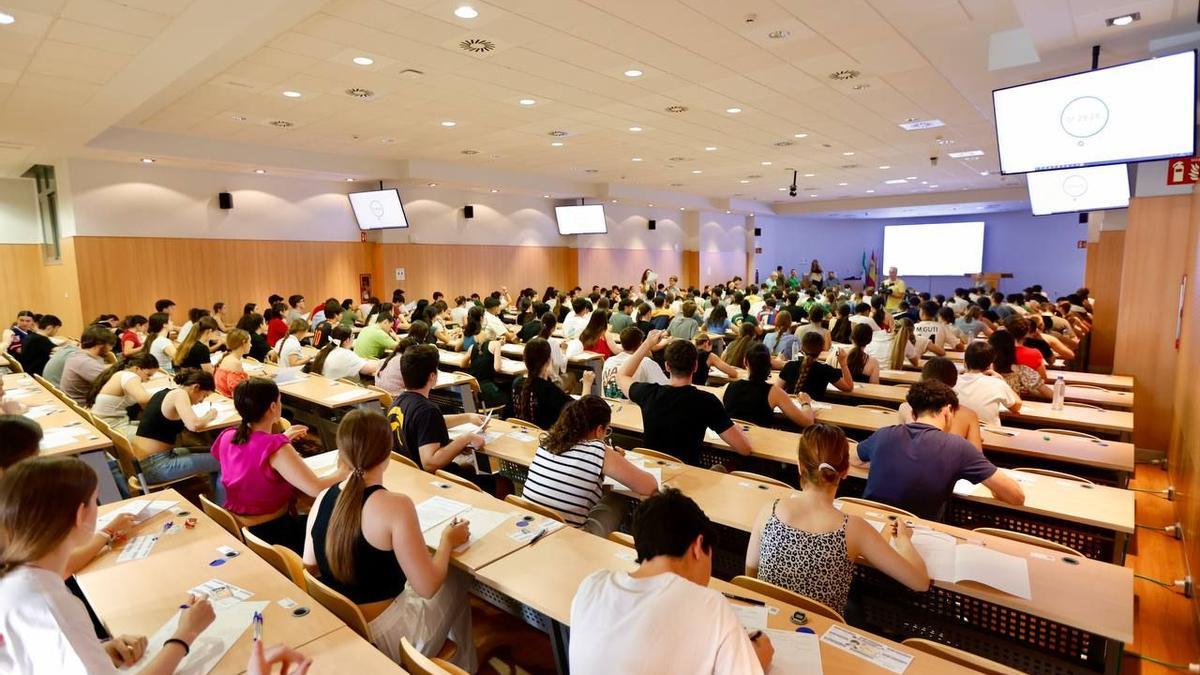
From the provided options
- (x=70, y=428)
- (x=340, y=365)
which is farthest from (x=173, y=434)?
(x=340, y=365)

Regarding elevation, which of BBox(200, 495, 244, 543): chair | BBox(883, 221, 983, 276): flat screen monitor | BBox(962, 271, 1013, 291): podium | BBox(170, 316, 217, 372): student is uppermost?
BBox(883, 221, 983, 276): flat screen monitor

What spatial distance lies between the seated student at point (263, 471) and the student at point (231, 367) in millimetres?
2546

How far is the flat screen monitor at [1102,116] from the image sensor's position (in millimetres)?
4320

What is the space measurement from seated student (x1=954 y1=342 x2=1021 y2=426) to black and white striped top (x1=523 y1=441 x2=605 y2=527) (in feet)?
9.50

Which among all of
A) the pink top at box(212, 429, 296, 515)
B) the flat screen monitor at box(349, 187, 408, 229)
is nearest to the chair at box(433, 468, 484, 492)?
the pink top at box(212, 429, 296, 515)

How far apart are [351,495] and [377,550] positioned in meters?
0.23

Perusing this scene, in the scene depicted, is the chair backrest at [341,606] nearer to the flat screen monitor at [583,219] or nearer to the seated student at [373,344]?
the seated student at [373,344]

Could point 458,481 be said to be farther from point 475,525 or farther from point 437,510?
point 475,525

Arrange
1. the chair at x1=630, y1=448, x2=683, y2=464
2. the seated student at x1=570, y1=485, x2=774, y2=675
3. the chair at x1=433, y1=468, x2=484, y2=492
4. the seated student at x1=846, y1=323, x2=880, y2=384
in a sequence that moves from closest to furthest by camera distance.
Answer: the seated student at x1=570, y1=485, x2=774, y2=675, the chair at x1=433, y1=468, x2=484, y2=492, the chair at x1=630, y1=448, x2=683, y2=464, the seated student at x1=846, y1=323, x2=880, y2=384

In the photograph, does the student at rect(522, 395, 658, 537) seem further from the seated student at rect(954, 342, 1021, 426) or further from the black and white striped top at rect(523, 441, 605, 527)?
the seated student at rect(954, 342, 1021, 426)

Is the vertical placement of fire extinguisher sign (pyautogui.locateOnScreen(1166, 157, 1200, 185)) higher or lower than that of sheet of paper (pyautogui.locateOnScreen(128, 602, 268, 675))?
higher

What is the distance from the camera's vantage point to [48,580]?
1635 millimetres

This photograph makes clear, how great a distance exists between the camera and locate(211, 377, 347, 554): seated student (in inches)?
126

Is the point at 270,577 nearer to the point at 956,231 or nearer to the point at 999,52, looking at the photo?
the point at 999,52
